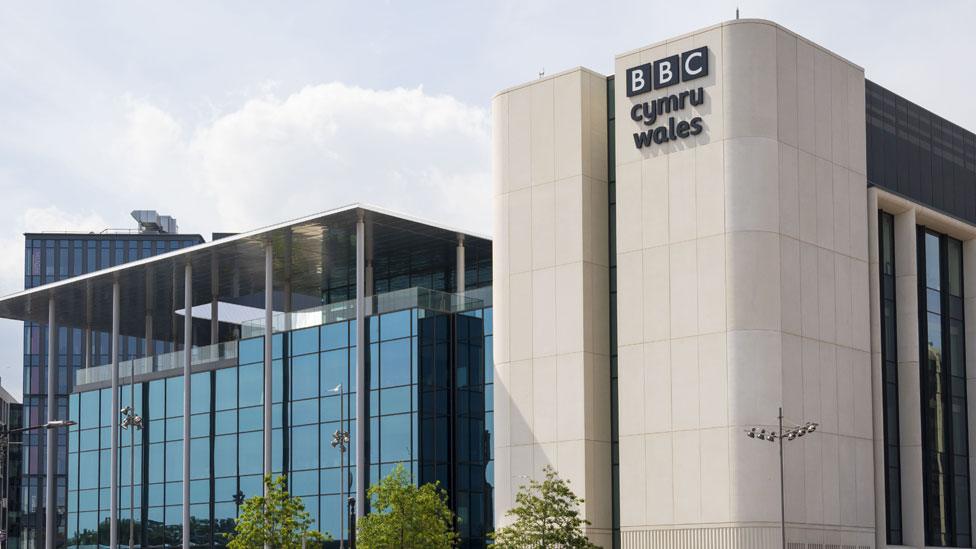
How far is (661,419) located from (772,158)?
33.9 feet

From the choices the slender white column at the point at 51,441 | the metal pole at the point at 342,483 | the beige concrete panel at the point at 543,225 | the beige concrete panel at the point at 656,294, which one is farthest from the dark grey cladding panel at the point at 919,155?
the slender white column at the point at 51,441

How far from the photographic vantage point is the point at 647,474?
53719mm

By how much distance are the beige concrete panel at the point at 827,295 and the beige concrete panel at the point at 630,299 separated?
21.8ft

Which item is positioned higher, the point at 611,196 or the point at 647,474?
the point at 611,196

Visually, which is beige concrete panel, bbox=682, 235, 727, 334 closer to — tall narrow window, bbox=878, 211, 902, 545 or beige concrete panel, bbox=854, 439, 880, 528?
beige concrete panel, bbox=854, 439, 880, 528

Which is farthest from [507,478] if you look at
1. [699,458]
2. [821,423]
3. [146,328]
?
[146,328]

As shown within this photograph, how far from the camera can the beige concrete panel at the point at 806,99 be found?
54.6m

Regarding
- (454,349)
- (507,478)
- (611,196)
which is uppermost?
(611,196)

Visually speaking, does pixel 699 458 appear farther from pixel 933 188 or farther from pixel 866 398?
pixel 933 188

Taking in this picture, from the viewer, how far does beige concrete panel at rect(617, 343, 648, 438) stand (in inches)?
2119

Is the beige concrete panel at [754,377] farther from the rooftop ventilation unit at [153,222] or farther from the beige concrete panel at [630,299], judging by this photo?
the rooftop ventilation unit at [153,222]

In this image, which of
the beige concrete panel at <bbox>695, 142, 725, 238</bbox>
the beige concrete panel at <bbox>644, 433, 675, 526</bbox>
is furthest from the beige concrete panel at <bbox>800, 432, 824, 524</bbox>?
the beige concrete panel at <bbox>695, 142, 725, 238</bbox>

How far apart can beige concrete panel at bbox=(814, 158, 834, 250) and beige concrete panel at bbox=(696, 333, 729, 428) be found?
6.20 m

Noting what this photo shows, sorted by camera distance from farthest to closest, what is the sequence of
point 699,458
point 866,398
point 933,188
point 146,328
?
1. point 146,328
2. point 933,188
3. point 866,398
4. point 699,458
